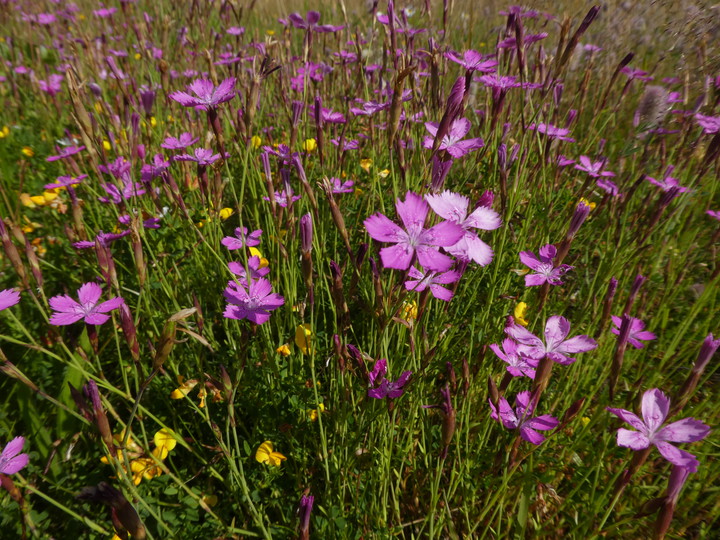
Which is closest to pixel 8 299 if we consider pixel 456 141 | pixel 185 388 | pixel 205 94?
pixel 185 388

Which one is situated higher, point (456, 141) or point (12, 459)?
point (456, 141)

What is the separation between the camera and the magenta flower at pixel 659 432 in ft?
2.86

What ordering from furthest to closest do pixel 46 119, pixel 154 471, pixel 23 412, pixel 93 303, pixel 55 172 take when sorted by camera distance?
pixel 46 119, pixel 55 172, pixel 23 412, pixel 154 471, pixel 93 303

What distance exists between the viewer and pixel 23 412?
4.65ft

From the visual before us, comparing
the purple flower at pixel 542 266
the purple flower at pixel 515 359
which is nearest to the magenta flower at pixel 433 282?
the purple flower at pixel 515 359

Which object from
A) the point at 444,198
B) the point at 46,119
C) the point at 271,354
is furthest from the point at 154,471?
the point at 46,119

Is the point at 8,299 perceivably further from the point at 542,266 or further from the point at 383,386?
the point at 542,266

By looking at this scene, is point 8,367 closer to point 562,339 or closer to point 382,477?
point 382,477

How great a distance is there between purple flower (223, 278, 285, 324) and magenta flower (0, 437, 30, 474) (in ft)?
1.71

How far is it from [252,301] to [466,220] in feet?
2.14

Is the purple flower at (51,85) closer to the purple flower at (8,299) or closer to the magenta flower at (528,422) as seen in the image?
the purple flower at (8,299)

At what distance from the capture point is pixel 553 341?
1145mm

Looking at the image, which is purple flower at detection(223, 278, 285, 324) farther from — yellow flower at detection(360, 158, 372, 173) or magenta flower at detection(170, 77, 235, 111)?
yellow flower at detection(360, 158, 372, 173)

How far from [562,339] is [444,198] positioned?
1.64 feet
